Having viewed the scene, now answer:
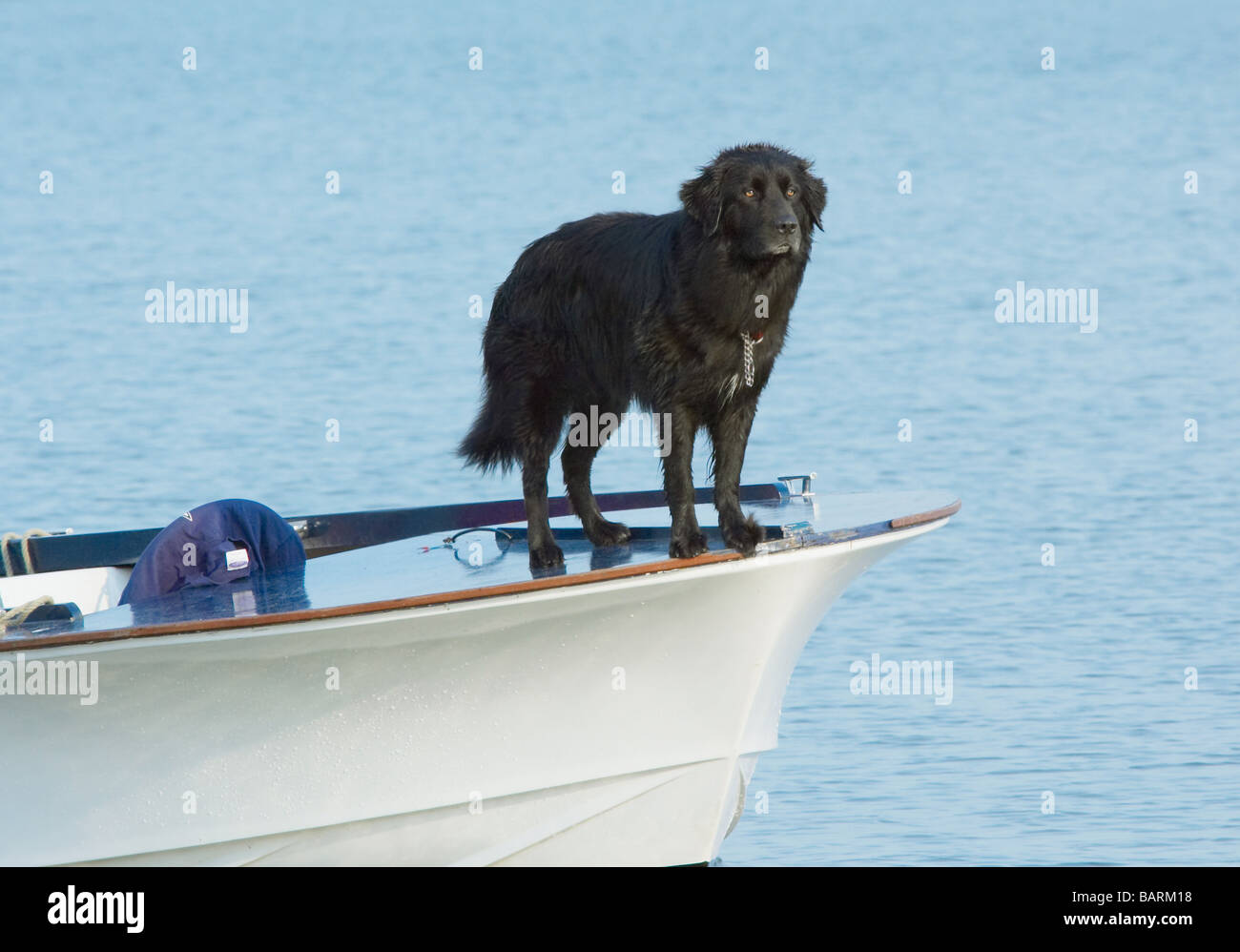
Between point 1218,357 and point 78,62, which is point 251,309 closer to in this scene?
point 1218,357

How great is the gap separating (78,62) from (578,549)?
32906 millimetres

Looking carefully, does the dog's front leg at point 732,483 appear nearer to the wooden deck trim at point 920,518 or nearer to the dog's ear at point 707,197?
the wooden deck trim at point 920,518

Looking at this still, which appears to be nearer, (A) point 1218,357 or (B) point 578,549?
(B) point 578,549

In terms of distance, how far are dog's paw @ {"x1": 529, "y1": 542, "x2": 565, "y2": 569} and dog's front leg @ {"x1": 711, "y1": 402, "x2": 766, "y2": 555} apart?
60 cm

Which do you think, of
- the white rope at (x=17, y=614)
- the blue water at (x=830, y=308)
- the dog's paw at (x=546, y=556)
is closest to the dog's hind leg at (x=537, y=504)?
the dog's paw at (x=546, y=556)

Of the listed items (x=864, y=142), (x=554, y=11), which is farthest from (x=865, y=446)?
(x=554, y=11)

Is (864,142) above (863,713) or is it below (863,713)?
above

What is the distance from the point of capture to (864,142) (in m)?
29.3

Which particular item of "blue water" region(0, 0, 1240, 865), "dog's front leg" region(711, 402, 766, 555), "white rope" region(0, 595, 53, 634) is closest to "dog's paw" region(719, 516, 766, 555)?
"dog's front leg" region(711, 402, 766, 555)

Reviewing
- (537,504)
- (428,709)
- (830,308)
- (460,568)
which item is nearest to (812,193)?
(537,504)

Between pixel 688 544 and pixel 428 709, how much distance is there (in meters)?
1.09

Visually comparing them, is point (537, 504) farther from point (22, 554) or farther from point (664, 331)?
point (22, 554)

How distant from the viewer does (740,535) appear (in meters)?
6.21

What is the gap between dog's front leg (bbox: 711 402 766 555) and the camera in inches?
243
